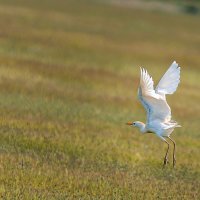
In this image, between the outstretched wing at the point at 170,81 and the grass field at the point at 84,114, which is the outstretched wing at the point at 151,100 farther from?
the grass field at the point at 84,114

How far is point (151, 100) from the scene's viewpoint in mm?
12305

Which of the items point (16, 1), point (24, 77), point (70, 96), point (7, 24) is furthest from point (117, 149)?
point (16, 1)

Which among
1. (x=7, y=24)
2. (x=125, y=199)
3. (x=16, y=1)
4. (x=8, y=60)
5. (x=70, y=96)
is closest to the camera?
(x=125, y=199)

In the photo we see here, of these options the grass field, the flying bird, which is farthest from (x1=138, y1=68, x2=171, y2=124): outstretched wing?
the grass field

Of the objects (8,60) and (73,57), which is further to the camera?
(73,57)

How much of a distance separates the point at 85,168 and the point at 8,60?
43.7 feet

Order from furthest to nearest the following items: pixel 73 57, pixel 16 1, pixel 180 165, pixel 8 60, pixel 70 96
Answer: pixel 16 1, pixel 73 57, pixel 8 60, pixel 70 96, pixel 180 165

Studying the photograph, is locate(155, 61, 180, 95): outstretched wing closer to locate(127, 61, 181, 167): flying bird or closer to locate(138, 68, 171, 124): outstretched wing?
locate(127, 61, 181, 167): flying bird

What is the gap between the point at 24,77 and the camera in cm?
2286

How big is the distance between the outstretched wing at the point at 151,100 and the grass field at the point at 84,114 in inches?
45.0

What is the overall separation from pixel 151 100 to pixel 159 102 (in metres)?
0.15

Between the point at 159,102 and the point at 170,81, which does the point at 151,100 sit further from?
the point at 170,81

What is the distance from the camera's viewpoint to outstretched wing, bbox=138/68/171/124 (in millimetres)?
12094

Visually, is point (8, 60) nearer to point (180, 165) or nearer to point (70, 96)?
point (70, 96)
